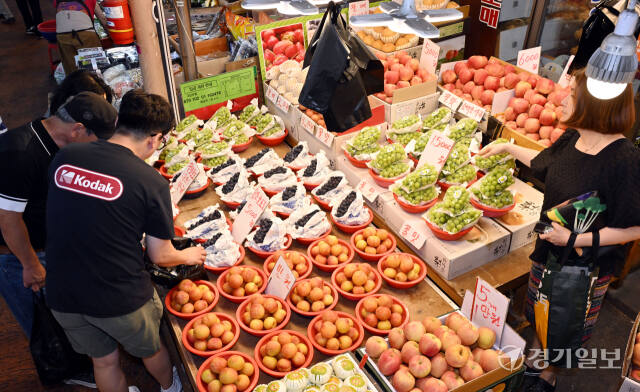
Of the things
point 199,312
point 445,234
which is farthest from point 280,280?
point 445,234

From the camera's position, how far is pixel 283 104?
448 centimetres

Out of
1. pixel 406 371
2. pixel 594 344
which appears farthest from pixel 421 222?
pixel 594 344

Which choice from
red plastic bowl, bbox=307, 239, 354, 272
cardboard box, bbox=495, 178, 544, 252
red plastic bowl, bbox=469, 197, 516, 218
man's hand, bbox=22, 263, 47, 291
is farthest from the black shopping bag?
cardboard box, bbox=495, 178, 544, 252

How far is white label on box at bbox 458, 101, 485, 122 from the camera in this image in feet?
13.1

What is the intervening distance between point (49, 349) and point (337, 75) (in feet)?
8.35

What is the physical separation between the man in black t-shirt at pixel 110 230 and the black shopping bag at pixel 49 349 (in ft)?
2.03

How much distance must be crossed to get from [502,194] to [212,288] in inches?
74.8

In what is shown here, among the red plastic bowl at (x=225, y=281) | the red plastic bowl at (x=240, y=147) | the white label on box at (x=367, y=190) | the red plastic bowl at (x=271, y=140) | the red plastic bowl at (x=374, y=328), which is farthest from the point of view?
the red plastic bowl at (x=271, y=140)

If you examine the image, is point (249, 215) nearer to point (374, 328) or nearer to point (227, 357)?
point (227, 357)

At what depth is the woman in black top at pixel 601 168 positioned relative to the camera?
2297 mm

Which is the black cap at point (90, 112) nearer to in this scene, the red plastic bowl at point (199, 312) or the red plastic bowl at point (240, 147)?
the red plastic bowl at point (199, 312)

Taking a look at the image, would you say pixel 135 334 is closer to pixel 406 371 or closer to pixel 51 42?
pixel 406 371

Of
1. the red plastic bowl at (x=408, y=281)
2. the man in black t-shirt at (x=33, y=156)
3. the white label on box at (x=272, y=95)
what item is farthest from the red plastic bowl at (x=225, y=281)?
the white label on box at (x=272, y=95)

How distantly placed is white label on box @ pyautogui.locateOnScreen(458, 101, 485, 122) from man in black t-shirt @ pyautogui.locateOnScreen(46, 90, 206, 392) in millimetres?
2475
